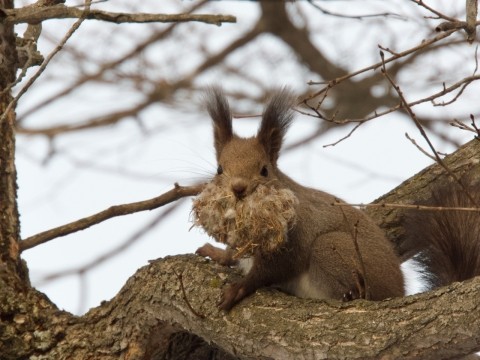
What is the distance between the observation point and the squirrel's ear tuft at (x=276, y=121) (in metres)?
3.09

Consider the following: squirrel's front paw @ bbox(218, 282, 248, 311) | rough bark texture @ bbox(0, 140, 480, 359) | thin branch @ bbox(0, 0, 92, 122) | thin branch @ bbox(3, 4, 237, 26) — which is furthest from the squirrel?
thin branch @ bbox(0, 0, 92, 122)

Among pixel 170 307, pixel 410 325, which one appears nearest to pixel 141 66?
pixel 170 307

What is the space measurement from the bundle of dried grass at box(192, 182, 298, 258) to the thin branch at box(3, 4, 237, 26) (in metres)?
0.71

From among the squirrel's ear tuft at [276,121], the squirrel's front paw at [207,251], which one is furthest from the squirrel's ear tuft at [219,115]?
the squirrel's front paw at [207,251]

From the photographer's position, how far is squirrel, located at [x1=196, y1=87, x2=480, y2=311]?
2.95 meters

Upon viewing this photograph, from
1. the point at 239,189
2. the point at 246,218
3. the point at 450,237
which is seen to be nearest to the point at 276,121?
the point at 239,189

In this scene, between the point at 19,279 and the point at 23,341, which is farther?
the point at 19,279

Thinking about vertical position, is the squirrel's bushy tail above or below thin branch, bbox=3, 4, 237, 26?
below

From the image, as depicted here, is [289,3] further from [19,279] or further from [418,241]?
[19,279]

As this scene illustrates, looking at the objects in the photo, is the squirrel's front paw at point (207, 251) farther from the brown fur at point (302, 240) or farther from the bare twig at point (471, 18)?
the bare twig at point (471, 18)

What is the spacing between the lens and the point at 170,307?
2.78 metres

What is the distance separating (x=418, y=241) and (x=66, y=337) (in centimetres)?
133

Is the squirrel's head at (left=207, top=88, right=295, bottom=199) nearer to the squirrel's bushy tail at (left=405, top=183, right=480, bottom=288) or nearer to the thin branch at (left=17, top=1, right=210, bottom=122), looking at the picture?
the squirrel's bushy tail at (left=405, top=183, right=480, bottom=288)

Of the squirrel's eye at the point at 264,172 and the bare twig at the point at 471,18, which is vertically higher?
the squirrel's eye at the point at 264,172
